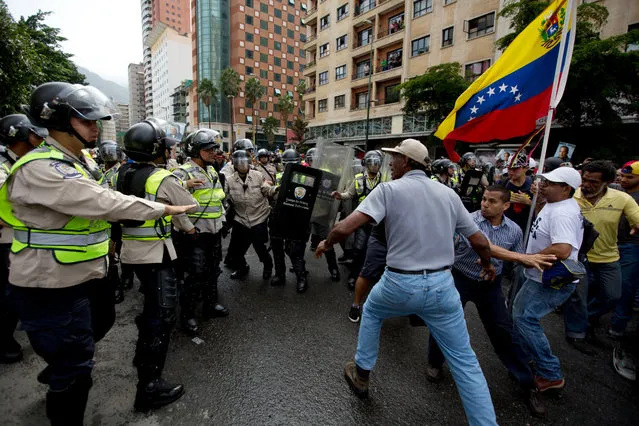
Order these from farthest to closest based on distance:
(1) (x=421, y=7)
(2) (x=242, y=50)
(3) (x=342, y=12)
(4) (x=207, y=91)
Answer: (2) (x=242, y=50), (4) (x=207, y=91), (3) (x=342, y=12), (1) (x=421, y=7)

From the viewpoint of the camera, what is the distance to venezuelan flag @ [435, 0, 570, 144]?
11.5 feet

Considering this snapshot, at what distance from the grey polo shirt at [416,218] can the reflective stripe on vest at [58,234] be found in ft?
5.67

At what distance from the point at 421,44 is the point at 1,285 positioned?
98.5 ft

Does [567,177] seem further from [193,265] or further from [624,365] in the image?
[193,265]

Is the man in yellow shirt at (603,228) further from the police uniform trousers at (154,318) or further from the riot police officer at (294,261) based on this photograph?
the police uniform trousers at (154,318)

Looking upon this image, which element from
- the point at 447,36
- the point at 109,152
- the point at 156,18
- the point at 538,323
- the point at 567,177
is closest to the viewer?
the point at 567,177

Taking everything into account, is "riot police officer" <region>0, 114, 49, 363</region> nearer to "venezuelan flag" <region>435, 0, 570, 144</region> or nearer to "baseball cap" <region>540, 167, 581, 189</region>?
"baseball cap" <region>540, 167, 581, 189</region>

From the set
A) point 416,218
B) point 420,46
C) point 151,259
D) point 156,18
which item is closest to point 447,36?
point 420,46

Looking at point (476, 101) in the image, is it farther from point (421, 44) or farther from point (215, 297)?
point (421, 44)

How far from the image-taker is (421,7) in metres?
26.1

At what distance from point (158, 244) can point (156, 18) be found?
5856 inches

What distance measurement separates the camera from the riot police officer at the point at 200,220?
3.66 metres

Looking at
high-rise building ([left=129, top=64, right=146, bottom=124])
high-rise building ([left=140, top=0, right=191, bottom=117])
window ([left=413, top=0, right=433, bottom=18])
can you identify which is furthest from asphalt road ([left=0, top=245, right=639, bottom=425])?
high-rise building ([left=129, top=64, right=146, bottom=124])

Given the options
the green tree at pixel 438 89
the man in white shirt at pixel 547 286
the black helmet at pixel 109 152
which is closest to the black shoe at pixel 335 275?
the man in white shirt at pixel 547 286
